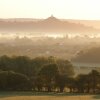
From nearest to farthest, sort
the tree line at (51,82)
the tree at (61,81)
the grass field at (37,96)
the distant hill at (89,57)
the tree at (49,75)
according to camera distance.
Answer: the grass field at (37,96) < the tree line at (51,82) < the tree at (61,81) < the tree at (49,75) < the distant hill at (89,57)

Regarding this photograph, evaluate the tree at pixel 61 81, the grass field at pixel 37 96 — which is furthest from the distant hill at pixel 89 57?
the grass field at pixel 37 96

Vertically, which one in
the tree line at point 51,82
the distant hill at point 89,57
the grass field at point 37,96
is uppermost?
the distant hill at point 89,57

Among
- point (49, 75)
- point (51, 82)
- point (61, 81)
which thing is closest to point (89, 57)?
point (49, 75)

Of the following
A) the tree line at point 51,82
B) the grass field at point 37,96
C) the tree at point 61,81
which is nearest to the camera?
the grass field at point 37,96

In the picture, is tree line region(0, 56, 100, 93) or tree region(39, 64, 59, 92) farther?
tree region(39, 64, 59, 92)

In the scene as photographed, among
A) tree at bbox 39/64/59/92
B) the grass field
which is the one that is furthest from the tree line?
the grass field

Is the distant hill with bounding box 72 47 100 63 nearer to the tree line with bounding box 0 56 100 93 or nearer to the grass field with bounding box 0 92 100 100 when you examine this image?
the tree line with bounding box 0 56 100 93

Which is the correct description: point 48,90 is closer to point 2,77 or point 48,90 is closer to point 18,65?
point 2,77

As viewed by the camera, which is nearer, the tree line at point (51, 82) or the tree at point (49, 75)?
the tree line at point (51, 82)

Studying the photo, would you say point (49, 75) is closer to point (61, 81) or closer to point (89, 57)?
point (61, 81)

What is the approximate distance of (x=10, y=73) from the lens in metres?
37.9

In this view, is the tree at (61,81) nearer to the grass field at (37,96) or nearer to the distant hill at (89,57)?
the grass field at (37,96)

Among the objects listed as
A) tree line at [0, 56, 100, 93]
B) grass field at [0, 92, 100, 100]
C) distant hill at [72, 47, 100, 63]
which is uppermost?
distant hill at [72, 47, 100, 63]

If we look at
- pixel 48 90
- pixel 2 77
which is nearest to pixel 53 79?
pixel 48 90
